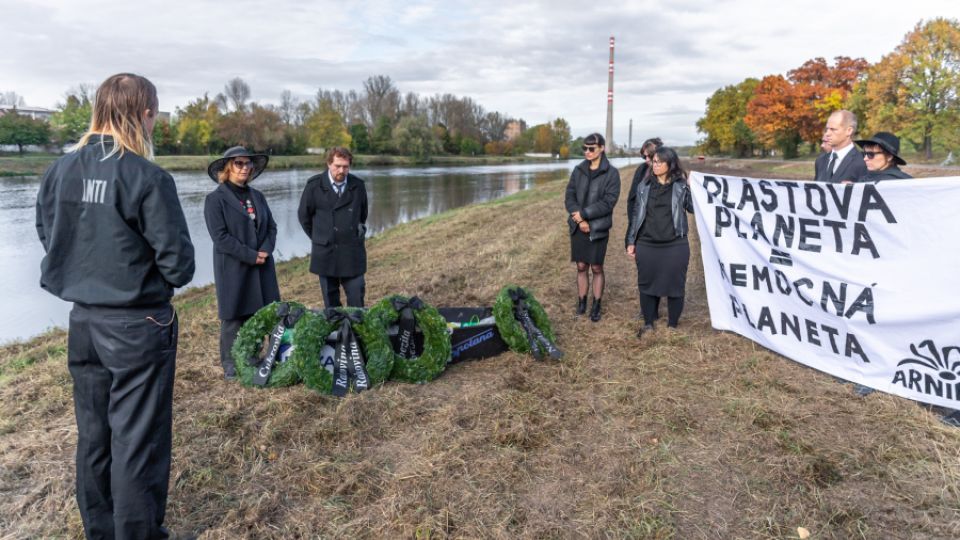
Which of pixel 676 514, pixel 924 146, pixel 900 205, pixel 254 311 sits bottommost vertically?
pixel 676 514

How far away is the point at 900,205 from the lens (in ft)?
12.7

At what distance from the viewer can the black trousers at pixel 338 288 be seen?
5.45 meters

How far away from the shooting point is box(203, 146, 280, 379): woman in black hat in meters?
4.31

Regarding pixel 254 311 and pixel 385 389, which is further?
pixel 254 311

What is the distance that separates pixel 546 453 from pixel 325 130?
78.3m

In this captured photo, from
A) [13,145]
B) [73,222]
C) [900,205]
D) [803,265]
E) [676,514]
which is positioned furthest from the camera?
[13,145]

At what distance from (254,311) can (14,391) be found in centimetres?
196

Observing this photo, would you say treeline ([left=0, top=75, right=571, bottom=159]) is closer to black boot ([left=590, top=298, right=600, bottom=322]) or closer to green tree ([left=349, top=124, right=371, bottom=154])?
green tree ([left=349, top=124, right=371, bottom=154])

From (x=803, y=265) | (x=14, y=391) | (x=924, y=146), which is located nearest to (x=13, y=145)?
(x=14, y=391)

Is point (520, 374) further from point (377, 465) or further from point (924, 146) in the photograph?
point (924, 146)

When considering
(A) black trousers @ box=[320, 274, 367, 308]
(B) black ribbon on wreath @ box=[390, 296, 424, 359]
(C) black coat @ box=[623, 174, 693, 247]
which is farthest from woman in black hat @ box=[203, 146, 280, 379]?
(C) black coat @ box=[623, 174, 693, 247]

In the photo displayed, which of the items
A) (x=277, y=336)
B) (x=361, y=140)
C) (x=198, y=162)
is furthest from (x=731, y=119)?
(x=277, y=336)

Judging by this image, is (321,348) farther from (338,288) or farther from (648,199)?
(648,199)

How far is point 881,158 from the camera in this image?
4.52m
